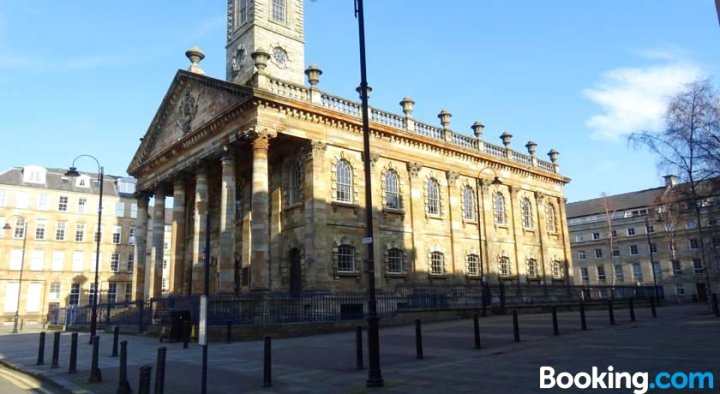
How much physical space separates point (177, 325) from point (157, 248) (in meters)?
14.4

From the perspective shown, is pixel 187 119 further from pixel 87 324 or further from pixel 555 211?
pixel 555 211

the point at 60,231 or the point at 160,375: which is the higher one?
the point at 60,231

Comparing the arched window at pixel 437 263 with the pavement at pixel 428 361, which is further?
the arched window at pixel 437 263

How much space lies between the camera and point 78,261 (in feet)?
181

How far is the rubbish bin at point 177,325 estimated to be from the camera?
19094 mm

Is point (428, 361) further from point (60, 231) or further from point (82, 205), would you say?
point (82, 205)

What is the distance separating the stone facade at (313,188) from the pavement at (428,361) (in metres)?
9.01

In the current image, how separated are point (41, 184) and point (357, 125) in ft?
141

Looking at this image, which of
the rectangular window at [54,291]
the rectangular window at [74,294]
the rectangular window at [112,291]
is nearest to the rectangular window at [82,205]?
the rectangular window at [74,294]

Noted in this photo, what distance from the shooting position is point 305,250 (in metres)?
25.2

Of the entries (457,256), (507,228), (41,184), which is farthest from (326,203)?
(41,184)

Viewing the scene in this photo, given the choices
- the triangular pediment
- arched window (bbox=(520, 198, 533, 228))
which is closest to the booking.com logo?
the triangular pediment

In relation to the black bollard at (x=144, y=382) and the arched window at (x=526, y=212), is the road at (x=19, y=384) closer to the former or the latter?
the black bollard at (x=144, y=382)

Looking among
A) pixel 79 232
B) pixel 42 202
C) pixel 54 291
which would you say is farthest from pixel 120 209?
pixel 54 291
